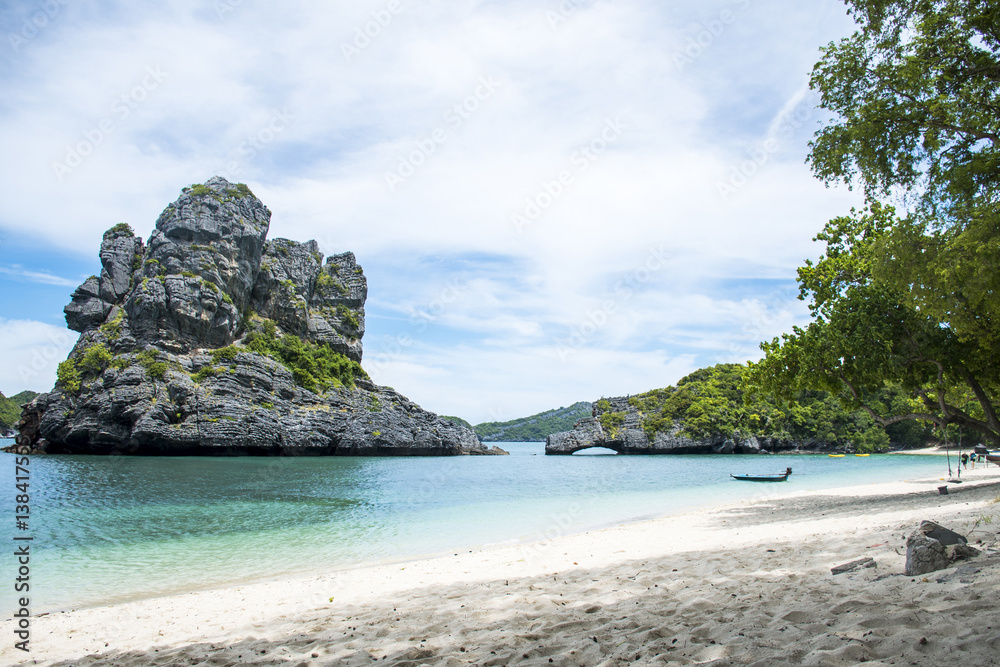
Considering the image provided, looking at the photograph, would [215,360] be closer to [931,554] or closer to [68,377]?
[68,377]

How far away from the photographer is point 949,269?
896 centimetres

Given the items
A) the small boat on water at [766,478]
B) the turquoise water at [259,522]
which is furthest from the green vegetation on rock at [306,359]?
the small boat on water at [766,478]

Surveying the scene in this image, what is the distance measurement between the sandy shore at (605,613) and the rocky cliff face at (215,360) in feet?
229

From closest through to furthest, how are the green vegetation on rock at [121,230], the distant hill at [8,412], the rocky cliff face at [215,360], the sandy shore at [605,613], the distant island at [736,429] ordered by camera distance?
1. the sandy shore at [605,613]
2. the rocky cliff face at [215,360]
3. the green vegetation on rock at [121,230]
4. the distant island at [736,429]
5. the distant hill at [8,412]

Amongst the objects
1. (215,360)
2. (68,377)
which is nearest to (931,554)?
(215,360)

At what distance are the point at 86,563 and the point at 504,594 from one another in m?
12.8

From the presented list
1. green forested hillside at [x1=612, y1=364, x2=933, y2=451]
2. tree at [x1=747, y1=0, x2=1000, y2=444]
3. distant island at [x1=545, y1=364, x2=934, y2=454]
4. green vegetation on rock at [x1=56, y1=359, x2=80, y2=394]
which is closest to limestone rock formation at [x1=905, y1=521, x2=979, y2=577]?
tree at [x1=747, y1=0, x2=1000, y2=444]

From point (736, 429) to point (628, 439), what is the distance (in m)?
20.5

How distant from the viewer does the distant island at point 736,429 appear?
4099 inches

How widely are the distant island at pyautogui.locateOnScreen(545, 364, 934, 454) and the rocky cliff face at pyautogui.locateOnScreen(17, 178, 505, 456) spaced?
3298 cm

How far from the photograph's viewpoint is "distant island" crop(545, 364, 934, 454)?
104125 millimetres

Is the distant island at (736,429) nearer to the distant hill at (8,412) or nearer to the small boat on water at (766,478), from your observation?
the small boat on water at (766,478)

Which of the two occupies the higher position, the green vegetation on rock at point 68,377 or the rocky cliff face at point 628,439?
the green vegetation on rock at point 68,377

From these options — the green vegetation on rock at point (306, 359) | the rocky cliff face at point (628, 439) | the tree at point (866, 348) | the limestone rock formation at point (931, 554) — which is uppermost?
the green vegetation on rock at point (306, 359)
